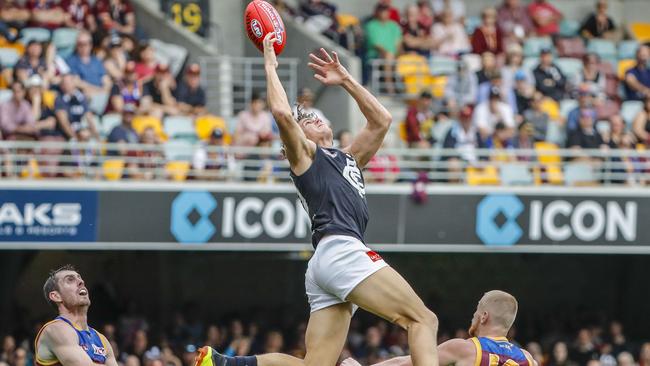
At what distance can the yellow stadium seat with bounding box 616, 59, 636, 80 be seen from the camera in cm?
1985

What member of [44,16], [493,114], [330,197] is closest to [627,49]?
[493,114]

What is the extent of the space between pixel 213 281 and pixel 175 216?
5312 mm

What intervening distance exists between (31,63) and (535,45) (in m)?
7.40

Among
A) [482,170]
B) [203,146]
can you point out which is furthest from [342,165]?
[482,170]

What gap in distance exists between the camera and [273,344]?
664 inches

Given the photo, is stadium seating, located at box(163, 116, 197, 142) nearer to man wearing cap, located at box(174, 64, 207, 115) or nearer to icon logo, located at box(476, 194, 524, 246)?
man wearing cap, located at box(174, 64, 207, 115)

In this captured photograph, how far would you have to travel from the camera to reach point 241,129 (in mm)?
16938

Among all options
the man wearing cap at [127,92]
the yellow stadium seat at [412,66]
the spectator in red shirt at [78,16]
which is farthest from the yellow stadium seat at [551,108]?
the spectator in red shirt at [78,16]

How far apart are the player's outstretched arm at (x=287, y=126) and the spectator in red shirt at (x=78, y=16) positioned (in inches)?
391

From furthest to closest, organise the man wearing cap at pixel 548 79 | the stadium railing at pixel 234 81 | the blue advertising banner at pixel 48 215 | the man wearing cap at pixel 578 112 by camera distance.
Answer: the man wearing cap at pixel 548 79
the stadium railing at pixel 234 81
the man wearing cap at pixel 578 112
the blue advertising banner at pixel 48 215

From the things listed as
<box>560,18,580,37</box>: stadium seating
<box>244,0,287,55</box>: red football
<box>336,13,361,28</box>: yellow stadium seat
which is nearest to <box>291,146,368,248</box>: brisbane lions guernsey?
<box>244,0,287,55</box>: red football

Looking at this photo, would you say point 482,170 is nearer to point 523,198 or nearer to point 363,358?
point 523,198

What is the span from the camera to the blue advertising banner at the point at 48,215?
15.7 m

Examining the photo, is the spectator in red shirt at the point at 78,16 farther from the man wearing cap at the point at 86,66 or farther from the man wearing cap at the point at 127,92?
the man wearing cap at the point at 127,92
